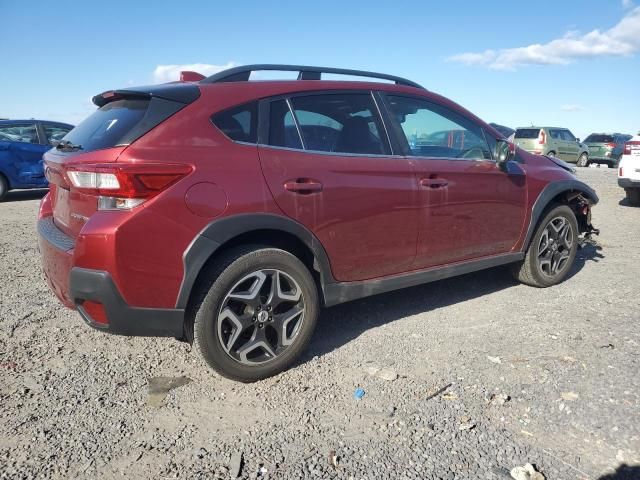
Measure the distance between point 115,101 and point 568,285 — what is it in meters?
4.27

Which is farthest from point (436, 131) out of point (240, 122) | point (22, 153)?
point (22, 153)

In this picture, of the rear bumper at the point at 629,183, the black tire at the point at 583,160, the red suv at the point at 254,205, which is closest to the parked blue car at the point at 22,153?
the red suv at the point at 254,205

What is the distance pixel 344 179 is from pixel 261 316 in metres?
0.99

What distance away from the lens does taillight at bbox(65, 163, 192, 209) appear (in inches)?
97.7

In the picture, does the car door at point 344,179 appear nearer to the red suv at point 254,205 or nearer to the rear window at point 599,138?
the red suv at point 254,205

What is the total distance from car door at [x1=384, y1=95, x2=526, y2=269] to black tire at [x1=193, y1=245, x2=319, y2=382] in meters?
1.04

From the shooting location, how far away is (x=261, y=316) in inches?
116

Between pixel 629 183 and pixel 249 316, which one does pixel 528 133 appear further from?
pixel 249 316

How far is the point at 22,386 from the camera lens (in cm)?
286

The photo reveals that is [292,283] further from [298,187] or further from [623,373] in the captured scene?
[623,373]

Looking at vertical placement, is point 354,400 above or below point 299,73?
below

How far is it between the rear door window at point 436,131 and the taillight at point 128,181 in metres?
1.76

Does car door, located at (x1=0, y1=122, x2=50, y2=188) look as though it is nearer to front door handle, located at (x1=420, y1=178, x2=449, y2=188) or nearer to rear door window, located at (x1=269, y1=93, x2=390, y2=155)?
rear door window, located at (x1=269, y1=93, x2=390, y2=155)

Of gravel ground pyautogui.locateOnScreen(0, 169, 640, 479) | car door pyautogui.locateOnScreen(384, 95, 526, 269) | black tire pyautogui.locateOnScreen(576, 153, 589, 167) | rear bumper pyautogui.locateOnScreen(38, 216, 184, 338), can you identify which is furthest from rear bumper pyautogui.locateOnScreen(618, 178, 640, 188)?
black tire pyautogui.locateOnScreen(576, 153, 589, 167)
